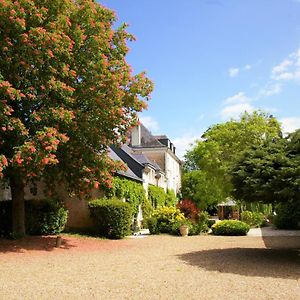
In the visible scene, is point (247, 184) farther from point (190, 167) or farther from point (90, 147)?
point (190, 167)

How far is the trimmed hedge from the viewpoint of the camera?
62.7 ft

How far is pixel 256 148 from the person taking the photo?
14531 mm

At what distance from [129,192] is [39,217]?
7.92 meters

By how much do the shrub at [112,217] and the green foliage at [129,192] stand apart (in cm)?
115

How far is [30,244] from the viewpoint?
16484 mm

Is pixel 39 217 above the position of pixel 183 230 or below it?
above

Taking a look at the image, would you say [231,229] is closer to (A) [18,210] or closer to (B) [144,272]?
(A) [18,210]

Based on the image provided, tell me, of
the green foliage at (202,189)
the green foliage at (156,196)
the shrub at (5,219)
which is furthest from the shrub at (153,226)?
the green foliage at (202,189)

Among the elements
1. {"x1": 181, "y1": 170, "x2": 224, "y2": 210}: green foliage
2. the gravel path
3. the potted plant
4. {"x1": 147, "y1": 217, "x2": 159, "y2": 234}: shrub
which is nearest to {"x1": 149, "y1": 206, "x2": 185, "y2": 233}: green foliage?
{"x1": 147, "y1": 217, "x2": 159, "y2": 234}: shrub

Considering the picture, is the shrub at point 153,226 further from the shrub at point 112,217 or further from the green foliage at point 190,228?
the shrub at point 112,217

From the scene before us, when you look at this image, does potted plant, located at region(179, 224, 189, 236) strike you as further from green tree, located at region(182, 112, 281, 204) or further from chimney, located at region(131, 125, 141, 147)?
chimney, located at region(131, 125, 141, 147)

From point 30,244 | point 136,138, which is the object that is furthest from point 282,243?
point 136,138

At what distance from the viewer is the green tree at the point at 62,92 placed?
14062 mm

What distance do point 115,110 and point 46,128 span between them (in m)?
3.01
